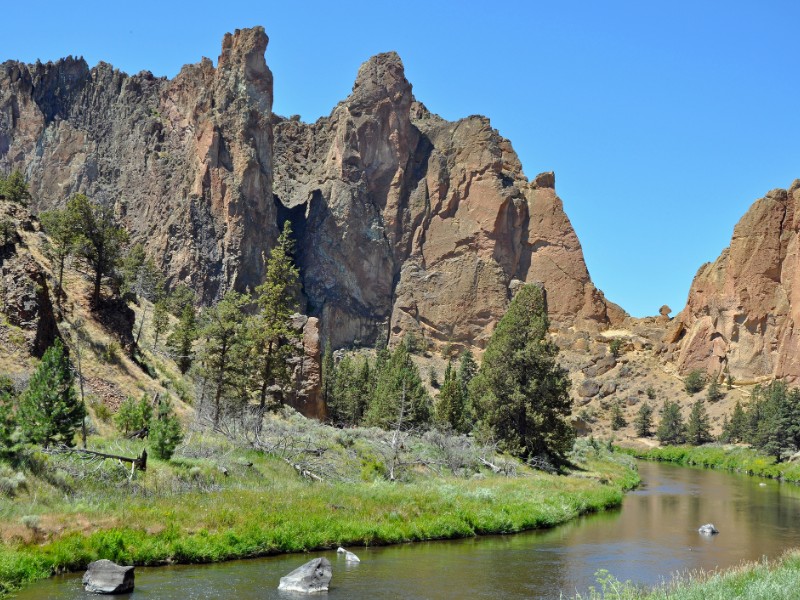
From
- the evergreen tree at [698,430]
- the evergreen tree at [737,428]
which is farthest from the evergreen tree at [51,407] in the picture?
the evergreen tree at [698,430]

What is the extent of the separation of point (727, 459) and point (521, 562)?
6243cm

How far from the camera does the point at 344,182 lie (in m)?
158

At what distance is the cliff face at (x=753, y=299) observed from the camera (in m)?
120

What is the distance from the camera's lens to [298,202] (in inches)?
6363

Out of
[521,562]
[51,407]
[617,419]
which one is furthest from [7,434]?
[617,419]

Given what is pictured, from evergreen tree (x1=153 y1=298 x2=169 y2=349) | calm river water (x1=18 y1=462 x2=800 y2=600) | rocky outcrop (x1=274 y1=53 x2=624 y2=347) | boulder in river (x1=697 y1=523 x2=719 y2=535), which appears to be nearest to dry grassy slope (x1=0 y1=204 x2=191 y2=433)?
evergreen tree (x1=153 y1=298 x2=169 y2=349)

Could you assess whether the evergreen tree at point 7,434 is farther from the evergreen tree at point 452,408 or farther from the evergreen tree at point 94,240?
the evergreen tree at point 452,408

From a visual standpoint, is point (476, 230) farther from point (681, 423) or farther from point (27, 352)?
point (27, 352)

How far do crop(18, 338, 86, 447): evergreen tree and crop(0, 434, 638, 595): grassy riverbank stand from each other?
123 cm

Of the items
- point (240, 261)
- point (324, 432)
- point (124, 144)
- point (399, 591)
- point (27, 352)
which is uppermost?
point (124, 144)

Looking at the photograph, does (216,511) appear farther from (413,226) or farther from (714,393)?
(413,226)

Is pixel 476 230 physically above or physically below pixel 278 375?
above

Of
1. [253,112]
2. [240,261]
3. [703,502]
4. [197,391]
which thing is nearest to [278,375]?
[197,391]

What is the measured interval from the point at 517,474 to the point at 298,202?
126172 mm
